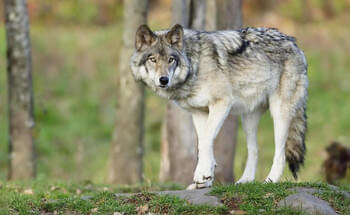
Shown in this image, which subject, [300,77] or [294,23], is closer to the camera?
[300,77]

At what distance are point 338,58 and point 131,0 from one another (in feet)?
35.6

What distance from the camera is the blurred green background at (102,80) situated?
61.6 ft

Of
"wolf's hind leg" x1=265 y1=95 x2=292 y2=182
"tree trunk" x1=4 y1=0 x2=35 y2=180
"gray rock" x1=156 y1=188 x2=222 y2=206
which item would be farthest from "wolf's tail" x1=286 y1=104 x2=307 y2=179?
"tree trunk" x1=4 y1=0 x2=35 y2=180

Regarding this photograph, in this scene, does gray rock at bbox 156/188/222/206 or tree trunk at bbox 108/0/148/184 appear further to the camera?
tree trunk at bbox 108/0/148/184

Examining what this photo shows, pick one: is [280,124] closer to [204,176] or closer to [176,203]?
[204,176]

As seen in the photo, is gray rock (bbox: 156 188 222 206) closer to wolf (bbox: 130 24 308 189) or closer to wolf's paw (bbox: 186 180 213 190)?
wolf's paw (bbox: 186 180 213 190)

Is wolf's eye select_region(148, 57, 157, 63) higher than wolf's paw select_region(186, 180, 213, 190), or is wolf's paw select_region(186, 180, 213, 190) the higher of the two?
wolf's eye select_region(148, 57, 157, 63)

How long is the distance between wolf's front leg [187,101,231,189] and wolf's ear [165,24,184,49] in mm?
868

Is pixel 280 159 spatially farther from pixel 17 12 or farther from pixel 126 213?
pixel 17 12

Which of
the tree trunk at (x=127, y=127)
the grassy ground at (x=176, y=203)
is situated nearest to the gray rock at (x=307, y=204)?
the grassy ground at (x=176, y=203)

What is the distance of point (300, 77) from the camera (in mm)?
8523

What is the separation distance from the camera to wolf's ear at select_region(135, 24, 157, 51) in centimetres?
770

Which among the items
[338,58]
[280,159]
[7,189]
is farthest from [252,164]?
[338,58]

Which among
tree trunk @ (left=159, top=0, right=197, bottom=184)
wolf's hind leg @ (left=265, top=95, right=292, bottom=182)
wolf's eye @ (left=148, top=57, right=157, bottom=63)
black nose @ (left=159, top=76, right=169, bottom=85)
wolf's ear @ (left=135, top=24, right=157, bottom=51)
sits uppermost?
wolf's ear @ (left=135, top=24, right=157, bottom=51)
